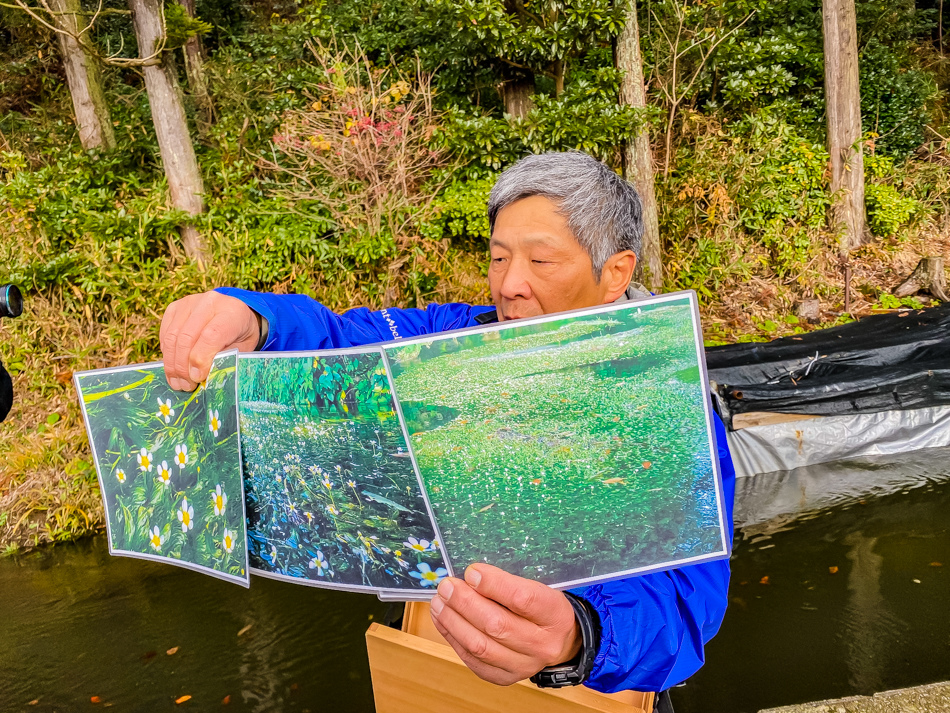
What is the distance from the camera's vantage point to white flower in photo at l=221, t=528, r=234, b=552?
107 cm

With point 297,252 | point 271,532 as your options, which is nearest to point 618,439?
point 271,532

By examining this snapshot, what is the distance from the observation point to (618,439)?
0.90 metres

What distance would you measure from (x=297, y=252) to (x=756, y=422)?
3.97 meters

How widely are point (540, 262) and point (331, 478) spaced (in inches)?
25.2

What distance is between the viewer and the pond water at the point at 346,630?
8.98 feet

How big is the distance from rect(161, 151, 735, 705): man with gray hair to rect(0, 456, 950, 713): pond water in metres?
1.90

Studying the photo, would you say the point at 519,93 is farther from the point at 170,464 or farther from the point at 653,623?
the point at 653,623

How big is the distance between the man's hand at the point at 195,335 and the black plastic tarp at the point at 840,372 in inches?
133

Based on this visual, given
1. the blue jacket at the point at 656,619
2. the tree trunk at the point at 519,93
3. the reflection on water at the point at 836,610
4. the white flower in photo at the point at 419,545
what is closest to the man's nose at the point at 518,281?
the blue jacket at the point at 656,619

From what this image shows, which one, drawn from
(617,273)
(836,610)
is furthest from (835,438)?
(617,273)

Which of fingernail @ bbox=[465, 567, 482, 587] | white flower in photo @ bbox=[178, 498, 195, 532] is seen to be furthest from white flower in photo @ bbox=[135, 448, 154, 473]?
fingernail @ bbox=[465, 567, 482, 587]

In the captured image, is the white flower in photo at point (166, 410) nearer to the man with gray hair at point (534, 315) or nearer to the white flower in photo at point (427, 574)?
the man with gray hair at point (534, 315)

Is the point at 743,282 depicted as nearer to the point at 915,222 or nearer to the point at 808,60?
the point at 915,222

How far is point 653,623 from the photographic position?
102 cm
